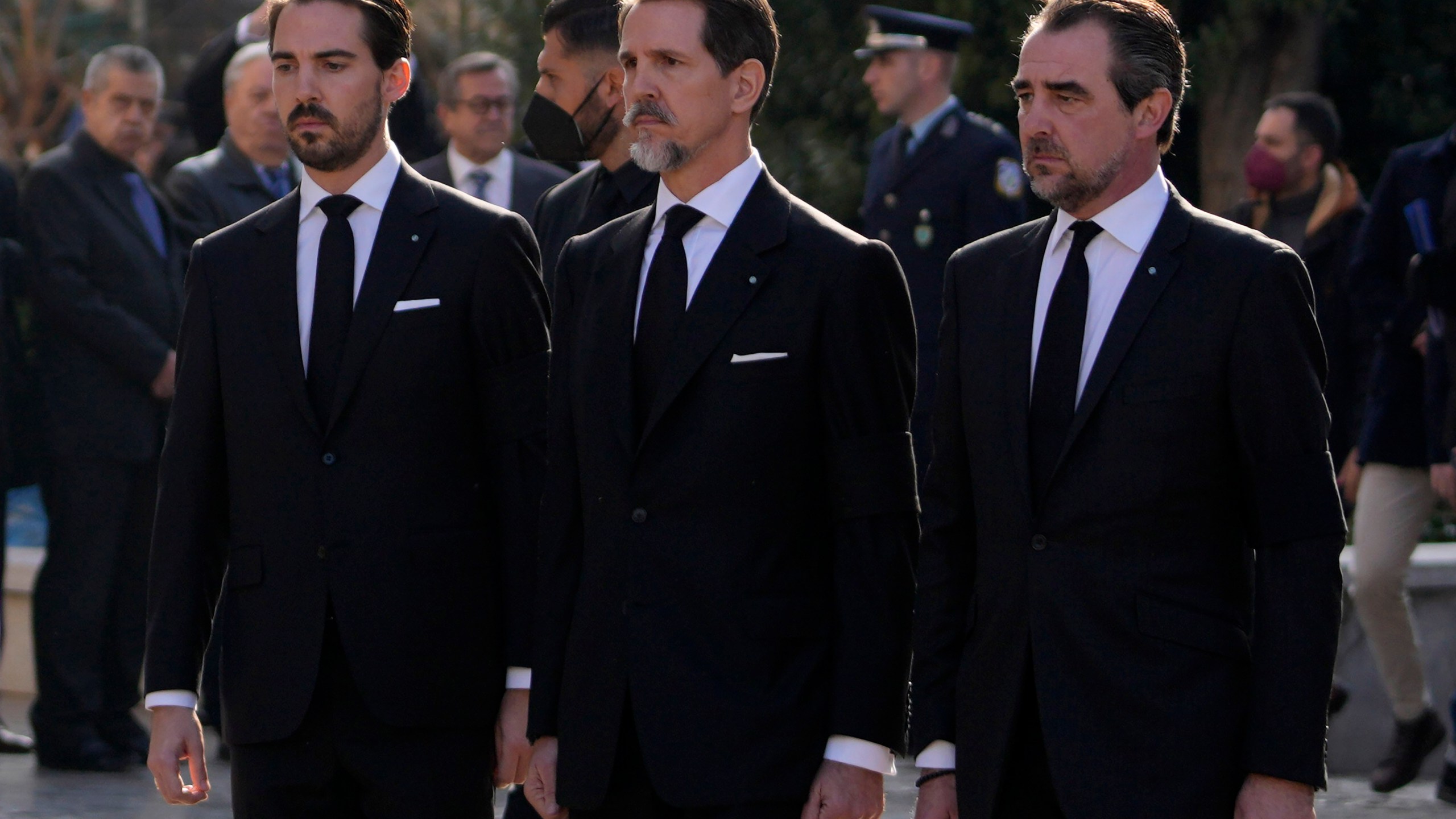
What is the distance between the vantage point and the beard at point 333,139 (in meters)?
3.96

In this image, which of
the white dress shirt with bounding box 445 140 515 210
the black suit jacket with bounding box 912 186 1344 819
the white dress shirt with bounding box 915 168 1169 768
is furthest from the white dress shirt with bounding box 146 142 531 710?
the white dress shirt with bounding box 445 140 515 210

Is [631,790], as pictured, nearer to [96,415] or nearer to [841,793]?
[841,793]

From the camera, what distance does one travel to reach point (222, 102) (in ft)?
30.0

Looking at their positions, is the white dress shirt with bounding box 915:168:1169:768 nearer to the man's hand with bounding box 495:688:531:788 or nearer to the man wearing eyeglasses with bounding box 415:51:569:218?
the man's hand with bounding box 495:688:531:788

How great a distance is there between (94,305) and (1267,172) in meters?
4.37

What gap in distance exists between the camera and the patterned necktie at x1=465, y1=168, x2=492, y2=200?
8.51m

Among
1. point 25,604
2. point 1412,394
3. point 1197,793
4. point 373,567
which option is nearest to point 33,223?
point 25,604

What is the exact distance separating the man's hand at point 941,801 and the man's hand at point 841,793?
0.36ft

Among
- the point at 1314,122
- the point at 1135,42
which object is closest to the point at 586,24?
the point at 1135,42

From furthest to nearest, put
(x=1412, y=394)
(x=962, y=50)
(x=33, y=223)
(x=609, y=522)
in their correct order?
(x=962, y=50) → (x=33, y=223) → (x=1412, y=394) → (x=609, y=522)

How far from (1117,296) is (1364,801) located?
3995 millimetres

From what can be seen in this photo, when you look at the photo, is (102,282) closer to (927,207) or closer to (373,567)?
(927,207)

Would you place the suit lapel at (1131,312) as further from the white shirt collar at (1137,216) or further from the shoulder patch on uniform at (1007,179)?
the shoulder patch on uniform at (1007,179)

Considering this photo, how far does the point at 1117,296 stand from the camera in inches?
137
